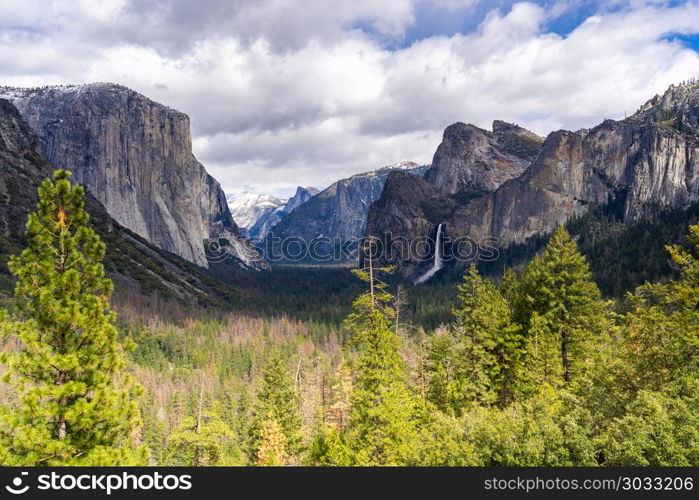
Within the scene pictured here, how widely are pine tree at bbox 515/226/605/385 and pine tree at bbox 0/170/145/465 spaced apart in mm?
22817

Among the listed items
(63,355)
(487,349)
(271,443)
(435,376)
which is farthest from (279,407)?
(63,355)

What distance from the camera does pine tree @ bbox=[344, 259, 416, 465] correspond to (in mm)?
23594

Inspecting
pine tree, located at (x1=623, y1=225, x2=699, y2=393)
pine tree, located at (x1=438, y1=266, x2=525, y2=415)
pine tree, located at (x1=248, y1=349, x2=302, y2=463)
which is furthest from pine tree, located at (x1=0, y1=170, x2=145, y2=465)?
pine tree, located at (x1=248, y1=349, x2=302, y2=463)

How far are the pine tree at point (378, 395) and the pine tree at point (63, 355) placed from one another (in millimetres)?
12200

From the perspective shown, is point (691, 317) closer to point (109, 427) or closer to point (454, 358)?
point (454, 358)

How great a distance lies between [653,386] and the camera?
18.2m

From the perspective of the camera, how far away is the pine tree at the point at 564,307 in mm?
28312

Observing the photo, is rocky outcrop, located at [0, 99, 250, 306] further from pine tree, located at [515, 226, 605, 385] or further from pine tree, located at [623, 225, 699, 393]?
pine tree, located at [623, 225, 699, 393]

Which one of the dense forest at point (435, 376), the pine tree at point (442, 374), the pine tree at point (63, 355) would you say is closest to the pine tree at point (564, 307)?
the dense forest at point (435, 376)

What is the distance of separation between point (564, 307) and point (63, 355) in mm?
27299

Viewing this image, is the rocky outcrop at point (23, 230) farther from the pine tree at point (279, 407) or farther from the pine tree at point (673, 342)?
the pine tree at point (673, 342)

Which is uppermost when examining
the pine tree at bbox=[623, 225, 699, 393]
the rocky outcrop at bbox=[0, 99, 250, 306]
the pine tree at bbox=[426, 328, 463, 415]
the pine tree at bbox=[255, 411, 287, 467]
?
the rocky outcrop at bbox=[0, 99, 250, 306]
